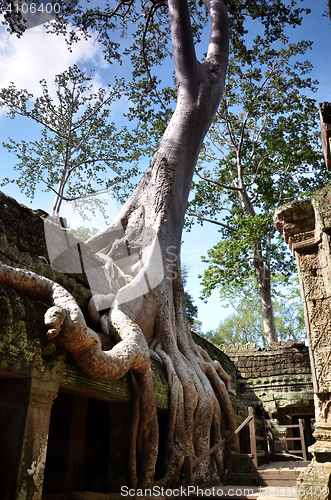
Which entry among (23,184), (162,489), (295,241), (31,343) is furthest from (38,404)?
(23,184)

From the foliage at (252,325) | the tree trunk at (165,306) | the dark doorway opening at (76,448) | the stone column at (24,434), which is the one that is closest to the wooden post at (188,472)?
the tree trunk at (165,306)

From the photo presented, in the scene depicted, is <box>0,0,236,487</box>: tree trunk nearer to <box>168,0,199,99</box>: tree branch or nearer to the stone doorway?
<box>168,0,199,99</box>: tree branch

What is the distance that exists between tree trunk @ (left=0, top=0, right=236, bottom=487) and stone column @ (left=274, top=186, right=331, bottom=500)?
5.32 feet

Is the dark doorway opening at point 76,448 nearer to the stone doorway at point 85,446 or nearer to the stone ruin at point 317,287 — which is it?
the stone doorway at point 85,446

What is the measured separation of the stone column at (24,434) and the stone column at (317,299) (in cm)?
173

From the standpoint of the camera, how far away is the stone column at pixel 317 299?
2287 millimetres

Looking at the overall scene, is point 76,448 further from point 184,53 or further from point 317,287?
point 184,53

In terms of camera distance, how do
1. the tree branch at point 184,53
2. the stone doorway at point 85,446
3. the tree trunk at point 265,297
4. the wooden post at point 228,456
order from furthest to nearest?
the tree trunk at point 265,297
the tree branch at point 184,53
the wooden post at point 228,456
the stone doorway at point 85,446

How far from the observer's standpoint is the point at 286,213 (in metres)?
3.07

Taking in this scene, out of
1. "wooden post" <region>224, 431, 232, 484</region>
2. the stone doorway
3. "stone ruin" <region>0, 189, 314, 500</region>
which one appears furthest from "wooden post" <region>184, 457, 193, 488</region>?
"wooden post" <region>224, 431, 232, 484</region>

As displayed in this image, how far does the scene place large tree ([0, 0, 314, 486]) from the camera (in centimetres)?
310

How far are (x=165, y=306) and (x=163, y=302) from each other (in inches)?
2.4

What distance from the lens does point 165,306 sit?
5105 millimetres

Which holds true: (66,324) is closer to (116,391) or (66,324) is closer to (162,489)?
(116,391)
